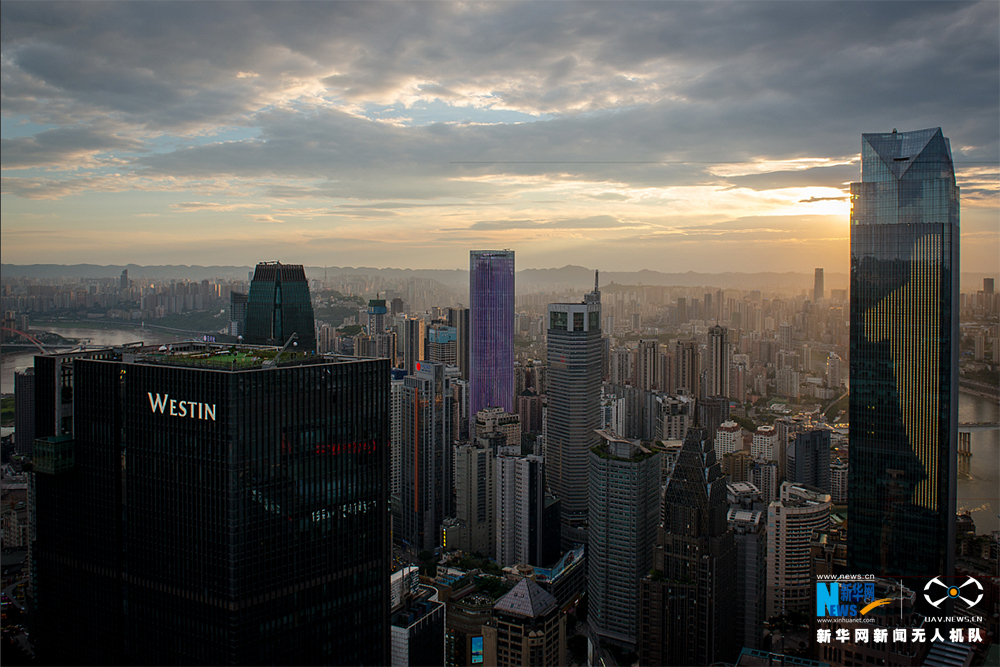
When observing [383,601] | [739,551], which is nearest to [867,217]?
[739,551]

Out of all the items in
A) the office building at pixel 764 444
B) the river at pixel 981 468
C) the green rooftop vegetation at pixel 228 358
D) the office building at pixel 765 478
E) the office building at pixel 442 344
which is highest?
the green rooftop vegetation at pixel 228 358

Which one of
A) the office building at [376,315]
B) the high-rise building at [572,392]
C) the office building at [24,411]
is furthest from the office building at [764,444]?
the office building at [24,411]

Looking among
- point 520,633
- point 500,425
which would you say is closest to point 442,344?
point 500,425

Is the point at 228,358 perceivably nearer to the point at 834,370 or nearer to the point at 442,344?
the point at 834,370

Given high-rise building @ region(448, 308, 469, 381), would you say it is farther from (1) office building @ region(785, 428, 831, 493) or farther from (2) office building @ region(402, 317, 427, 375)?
(1) office building @ region(785, 428, 831, 493)

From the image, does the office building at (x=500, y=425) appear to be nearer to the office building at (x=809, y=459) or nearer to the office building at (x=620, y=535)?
the office building at (x=620, y=535)
